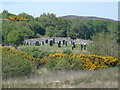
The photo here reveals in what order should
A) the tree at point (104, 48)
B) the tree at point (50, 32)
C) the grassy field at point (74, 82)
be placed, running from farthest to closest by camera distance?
1. the tree at point (50, 32)
2. the tree at point (104, 48)
3. the grassy field at point (74, 82)

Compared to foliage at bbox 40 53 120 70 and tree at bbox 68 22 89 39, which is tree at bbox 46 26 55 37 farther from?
foliage at bbox 40 53 120 70

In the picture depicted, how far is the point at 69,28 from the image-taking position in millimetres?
50562

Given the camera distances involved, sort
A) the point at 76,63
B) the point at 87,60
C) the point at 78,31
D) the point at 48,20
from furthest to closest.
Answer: the point at 48,20
the point at 78,31
the point at 87,60
the point at 76,63

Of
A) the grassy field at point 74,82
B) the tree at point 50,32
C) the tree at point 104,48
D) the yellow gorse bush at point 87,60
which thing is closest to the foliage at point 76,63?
the yellow gorse bush at point 87,60

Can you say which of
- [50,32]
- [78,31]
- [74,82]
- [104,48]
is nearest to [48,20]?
[50,32]

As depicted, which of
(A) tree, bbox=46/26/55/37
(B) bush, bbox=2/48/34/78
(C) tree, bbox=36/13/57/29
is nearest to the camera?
(B) bush, bbox=2/48/34/78

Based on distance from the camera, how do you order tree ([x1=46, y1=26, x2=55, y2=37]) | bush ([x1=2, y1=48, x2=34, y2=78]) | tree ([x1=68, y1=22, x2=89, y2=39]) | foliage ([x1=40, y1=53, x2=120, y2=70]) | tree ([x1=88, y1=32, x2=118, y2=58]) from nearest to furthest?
1. bush ([x1=2, y1=48, x2=34, y2=78])
2. foliage ([x1=40, y1=53, x2=120, y2=70])
3. tree ([x1=88, y1=32, x2=118, y2=58])
4. tree ([x1=46, y1=26, x2=55, y2=37])
5. tree ([x1=68, y1=22, x2=89, y2=39])

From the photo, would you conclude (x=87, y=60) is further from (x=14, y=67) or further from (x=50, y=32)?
(x=50, y=32)

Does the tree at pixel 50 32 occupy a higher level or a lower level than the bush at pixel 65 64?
lower

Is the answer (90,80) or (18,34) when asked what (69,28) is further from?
(90,80)

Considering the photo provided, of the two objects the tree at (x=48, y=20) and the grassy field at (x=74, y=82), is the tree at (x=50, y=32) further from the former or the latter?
the grassy field at (x=74, y=82)

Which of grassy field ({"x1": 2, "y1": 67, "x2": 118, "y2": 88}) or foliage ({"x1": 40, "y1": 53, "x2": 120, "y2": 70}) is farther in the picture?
foliage ({"x1": 40, "y1": 53, "x2": 120, "y2": 70})

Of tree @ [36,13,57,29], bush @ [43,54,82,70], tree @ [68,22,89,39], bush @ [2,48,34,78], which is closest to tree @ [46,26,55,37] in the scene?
tree @ [68,22,89,39]

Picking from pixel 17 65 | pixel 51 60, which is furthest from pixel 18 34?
pixel 17 65
